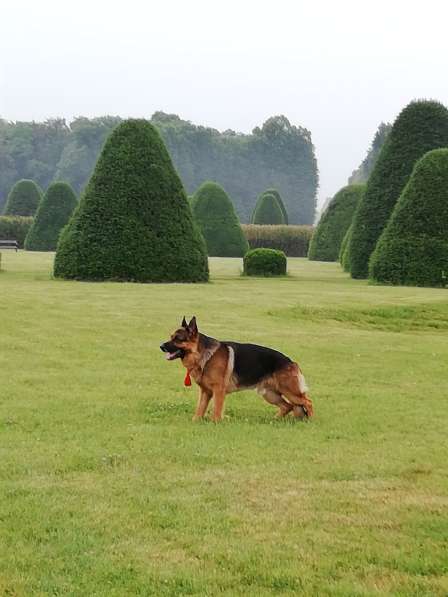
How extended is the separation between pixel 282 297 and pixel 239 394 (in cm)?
1023

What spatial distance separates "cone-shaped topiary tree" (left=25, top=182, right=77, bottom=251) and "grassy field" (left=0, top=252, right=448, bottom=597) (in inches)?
1308

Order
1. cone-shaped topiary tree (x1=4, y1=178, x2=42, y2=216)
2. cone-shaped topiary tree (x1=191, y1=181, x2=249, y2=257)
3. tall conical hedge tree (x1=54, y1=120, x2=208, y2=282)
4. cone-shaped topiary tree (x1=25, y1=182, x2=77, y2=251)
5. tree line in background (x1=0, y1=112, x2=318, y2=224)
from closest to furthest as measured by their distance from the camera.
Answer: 1. tall conical hedge tree (x1=54, y1=120, x2=208, y2=282)
2. cone-shaped topiary tree (x1=25, y1=182, x2=77, y2=251)
3. cone-shaped topiary tree (x1=191, y1=181, x2=249, y2=257)
4. cone-shaped topiary tree (x1=4, y1=178, x2=42, y2=216)
5. tree line in background (x1=0, y1=112, x2=318, y2=224)

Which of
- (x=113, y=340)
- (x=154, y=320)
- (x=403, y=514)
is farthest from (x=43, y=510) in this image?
(x=154, y=320)

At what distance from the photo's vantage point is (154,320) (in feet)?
48.3

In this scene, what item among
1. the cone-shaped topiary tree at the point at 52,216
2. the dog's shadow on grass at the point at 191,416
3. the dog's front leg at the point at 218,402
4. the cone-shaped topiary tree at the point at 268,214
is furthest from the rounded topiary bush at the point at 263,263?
the cone-shaped topiary tree at the point at 268,214

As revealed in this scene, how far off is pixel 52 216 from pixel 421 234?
87.3ft

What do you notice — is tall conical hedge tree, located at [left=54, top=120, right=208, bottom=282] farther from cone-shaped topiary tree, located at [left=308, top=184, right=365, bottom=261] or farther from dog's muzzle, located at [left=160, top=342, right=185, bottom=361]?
cone-shaped topiary tree, located at [left=308, top=184, right=365, bottom=261]

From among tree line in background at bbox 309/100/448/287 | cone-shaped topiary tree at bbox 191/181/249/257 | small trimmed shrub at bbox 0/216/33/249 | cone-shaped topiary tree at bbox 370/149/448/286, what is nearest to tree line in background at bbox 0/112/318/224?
small trimmed shrub at bbox 0/216/33/249

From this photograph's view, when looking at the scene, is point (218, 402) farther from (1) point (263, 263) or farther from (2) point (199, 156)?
(2) point (199, 156)

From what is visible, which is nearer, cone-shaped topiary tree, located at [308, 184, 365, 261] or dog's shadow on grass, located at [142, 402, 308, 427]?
dog's shadow on grass, located at [142, 402, 308, 427]

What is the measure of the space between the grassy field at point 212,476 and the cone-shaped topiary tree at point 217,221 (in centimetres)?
3394

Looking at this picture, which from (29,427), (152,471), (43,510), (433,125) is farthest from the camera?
(433,125)

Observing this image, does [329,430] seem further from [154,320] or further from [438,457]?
[154,320]

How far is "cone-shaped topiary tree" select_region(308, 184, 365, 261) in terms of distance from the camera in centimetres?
4519
